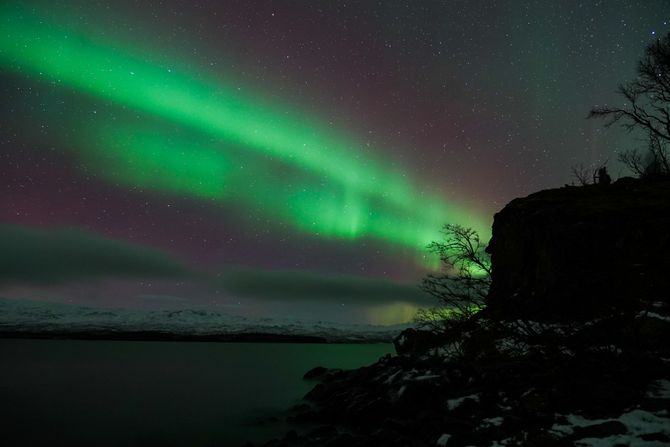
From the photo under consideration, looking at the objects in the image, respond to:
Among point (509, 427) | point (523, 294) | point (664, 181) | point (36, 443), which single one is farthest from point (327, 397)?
point (664, 181)

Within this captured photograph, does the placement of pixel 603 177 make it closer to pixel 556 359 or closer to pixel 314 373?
pixel 556 359

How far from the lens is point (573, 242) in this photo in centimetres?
2178

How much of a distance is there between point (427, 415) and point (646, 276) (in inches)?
311

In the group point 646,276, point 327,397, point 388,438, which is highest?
point 646,276

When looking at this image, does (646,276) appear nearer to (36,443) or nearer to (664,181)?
(664,181)

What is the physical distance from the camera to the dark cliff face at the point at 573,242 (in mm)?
16062

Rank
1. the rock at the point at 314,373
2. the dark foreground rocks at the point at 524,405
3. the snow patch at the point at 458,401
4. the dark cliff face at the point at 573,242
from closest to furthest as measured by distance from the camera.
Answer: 1. the dark foreground rocks at the point at 524,405
2. the snow patch at the point at 458,401
3. the dark cliff face at the point at 573,242
4. the rock at the point at 314,373

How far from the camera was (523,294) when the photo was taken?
2448 centimetres

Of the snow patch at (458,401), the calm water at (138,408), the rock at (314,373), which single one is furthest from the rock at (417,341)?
the rock at (314,373)

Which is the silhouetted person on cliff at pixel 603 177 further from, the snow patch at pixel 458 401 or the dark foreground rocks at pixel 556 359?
the snow patch at pixel 458 401

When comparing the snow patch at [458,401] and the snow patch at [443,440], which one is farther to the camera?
the snow patch at [458,401]

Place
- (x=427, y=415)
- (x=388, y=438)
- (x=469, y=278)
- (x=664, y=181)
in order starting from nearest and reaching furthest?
(x=388, y=438) < (x=427, y=415) < (x=469, y=278) < (x=664, y=181)

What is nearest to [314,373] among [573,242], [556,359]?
[573,242]

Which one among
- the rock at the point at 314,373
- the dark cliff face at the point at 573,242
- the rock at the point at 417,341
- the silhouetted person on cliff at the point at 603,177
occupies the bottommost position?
the rock at the point at 314,373
